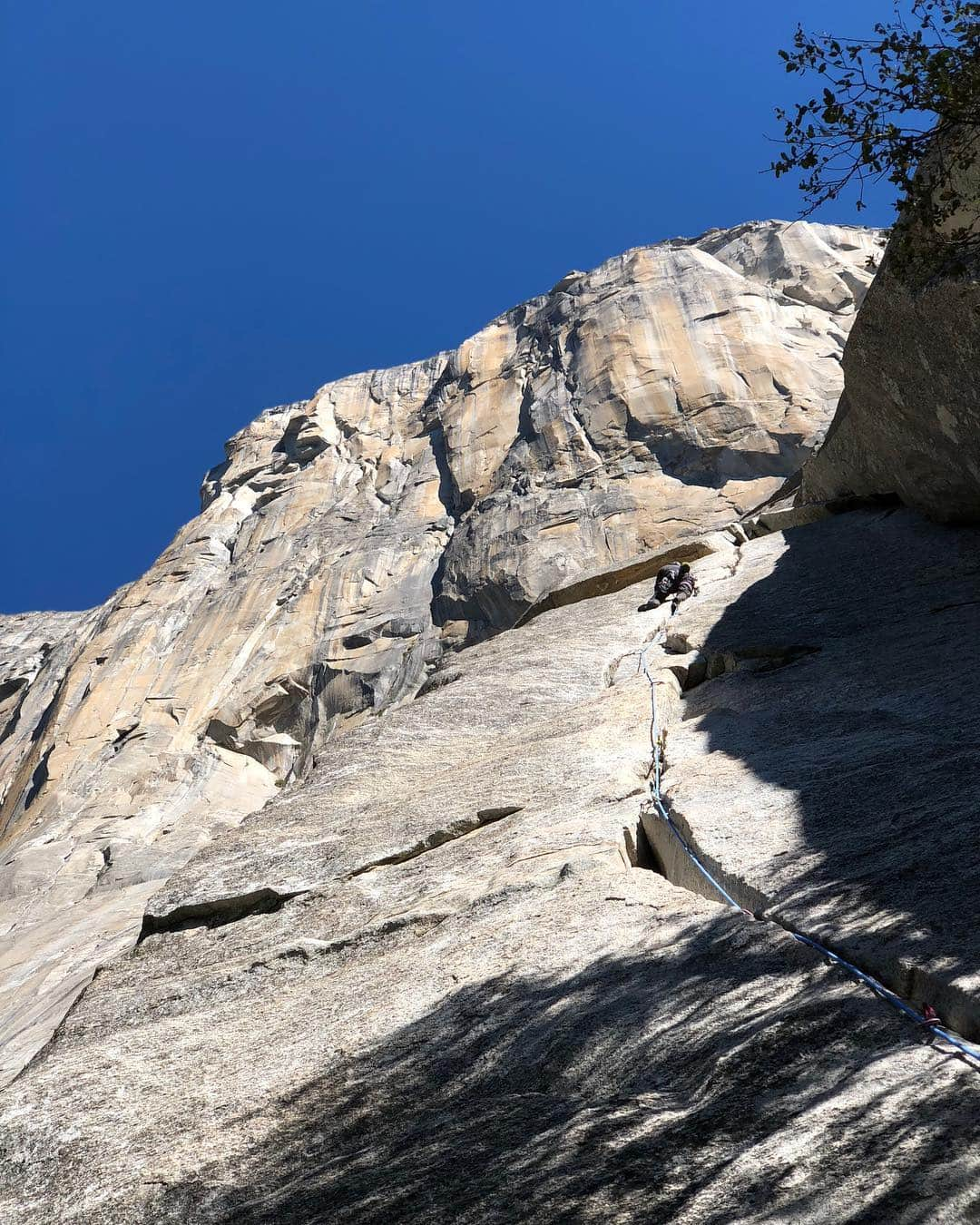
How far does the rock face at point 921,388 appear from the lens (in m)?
11.5

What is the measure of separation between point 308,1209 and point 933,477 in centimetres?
1343

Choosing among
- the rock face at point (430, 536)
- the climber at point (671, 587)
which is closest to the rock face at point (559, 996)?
the climber at point (671, 587)

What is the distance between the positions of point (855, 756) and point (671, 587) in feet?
32.3

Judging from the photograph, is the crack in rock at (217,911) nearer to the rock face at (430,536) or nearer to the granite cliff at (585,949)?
the granite cliff at (585,949)

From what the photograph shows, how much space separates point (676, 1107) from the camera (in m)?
4.10

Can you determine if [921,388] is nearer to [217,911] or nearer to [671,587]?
[671,587]

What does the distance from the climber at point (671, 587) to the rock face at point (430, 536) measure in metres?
14.2

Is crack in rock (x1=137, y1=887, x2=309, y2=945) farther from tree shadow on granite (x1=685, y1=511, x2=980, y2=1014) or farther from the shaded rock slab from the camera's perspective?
tree shadow on granite (x1=685, y1=511, x2=980, y2=1014)

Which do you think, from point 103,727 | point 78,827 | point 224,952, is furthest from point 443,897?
point 103,727

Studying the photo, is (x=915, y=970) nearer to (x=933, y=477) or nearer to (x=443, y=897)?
(x=443, y=897)

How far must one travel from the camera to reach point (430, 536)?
45.3 meters

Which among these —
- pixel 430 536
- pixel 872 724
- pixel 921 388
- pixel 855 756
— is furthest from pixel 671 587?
pixel 430 536

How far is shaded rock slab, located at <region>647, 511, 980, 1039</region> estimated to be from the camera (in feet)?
16.5

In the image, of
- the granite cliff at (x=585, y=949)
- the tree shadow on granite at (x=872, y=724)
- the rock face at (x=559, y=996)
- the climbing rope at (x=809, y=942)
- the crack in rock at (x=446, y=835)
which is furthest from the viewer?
the crack in rock at (x=446, y=835)
